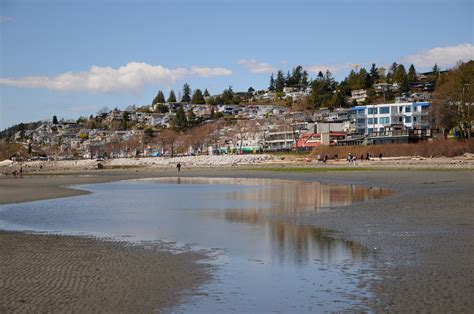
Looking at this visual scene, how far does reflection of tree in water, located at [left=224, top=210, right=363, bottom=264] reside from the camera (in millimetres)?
12750

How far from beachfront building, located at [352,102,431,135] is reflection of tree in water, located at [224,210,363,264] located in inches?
3276

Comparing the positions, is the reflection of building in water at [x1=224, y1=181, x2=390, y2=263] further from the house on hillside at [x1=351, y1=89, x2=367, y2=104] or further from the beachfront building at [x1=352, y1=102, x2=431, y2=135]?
the house on hillside at [x1=351, y1=89, x2=367, y2=104]

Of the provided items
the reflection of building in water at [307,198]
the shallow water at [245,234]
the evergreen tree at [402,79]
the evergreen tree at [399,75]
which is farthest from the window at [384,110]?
the shallow water at [245,234]

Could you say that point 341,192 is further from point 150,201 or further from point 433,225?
point 433,225

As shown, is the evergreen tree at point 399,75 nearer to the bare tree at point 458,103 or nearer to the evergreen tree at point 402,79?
the evergreen tree at point 402,79

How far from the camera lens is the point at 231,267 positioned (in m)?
12.0

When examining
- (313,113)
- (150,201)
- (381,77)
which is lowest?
(150,201)

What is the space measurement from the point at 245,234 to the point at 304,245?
2.74 m

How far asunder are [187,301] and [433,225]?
9.87 m

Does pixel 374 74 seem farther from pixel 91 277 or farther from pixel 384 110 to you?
pixel 91 277

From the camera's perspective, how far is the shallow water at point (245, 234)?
955 cm

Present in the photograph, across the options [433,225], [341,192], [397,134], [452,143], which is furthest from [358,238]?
[397,134]

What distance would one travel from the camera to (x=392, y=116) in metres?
102

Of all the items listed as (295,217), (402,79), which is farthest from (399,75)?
(295,217)
